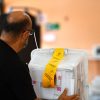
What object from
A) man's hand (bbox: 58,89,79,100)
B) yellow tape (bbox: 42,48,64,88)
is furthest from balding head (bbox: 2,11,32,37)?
man's hand (bbox: 58,89,79,100)

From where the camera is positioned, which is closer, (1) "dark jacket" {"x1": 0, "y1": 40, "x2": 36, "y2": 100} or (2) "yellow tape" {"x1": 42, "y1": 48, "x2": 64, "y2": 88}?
(1) "dark jacket" {"x1": 0, "y1": 40, "x2": 36, "y2": 100}

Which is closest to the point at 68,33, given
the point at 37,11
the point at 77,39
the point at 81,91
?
the point at 77,39

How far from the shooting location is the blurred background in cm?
589

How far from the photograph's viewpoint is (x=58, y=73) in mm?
1724

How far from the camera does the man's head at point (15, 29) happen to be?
1692 millimetres

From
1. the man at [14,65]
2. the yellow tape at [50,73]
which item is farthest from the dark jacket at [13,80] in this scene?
the yellow tape at [50,73]

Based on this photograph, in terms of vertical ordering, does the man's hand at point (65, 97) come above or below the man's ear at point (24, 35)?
below

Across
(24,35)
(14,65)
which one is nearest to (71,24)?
(24,35)

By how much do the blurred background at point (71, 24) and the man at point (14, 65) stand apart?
13.3 ft

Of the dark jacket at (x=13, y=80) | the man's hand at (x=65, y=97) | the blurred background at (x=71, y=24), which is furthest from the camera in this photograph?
the blurred background at (x=71, y=24)

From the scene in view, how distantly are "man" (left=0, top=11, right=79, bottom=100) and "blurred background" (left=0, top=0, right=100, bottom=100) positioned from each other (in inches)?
159

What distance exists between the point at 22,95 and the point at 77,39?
14.8 feet

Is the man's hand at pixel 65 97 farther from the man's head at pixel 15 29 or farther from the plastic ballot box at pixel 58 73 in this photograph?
the man's head at pixel 15 29

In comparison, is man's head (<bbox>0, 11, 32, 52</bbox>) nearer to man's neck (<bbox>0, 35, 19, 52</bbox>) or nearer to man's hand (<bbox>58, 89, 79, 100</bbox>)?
man's neck (<bbox>0, 35, 19, 52</bbox>)
